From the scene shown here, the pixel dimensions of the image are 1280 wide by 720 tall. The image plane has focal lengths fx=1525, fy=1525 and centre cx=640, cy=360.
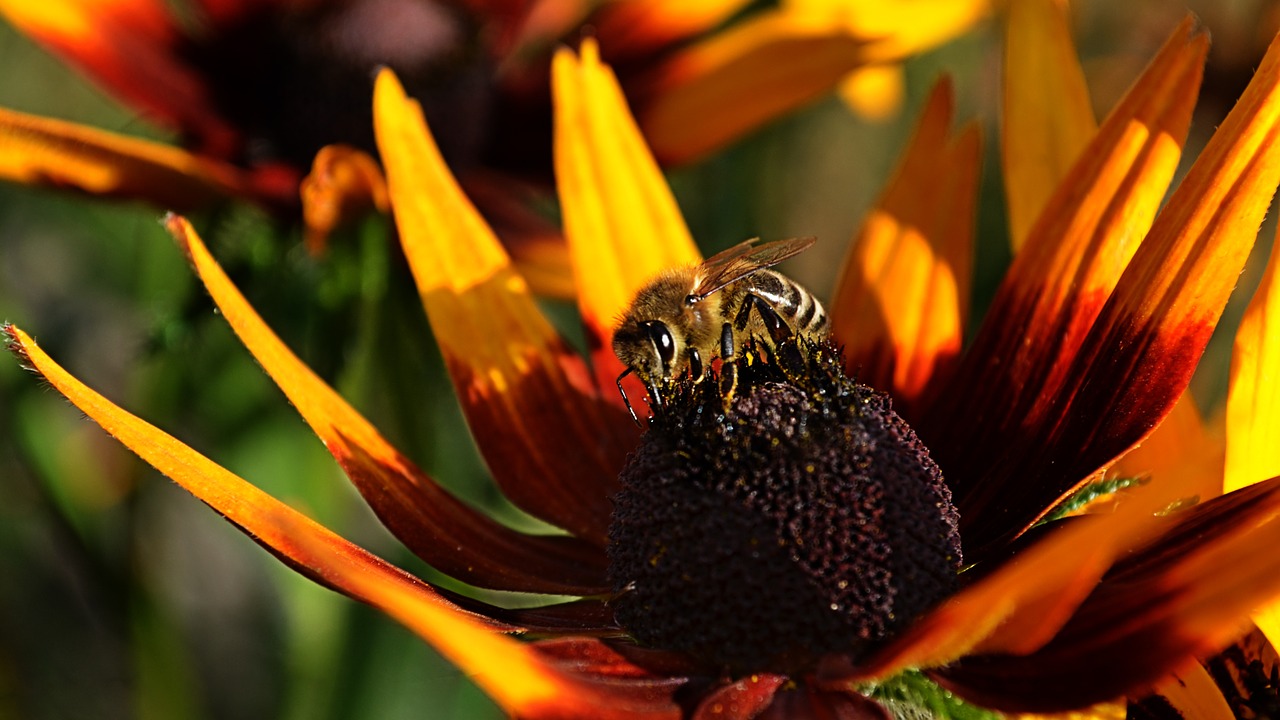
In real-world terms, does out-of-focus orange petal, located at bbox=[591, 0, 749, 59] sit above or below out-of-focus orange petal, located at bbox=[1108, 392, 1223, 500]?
above

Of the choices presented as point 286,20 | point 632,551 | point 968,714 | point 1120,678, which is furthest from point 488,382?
point 286,20

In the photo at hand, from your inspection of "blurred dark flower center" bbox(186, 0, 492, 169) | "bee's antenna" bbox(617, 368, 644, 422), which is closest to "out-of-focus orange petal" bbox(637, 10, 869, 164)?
"blurred dark flower center" bbox(186, 0, 492, 169)

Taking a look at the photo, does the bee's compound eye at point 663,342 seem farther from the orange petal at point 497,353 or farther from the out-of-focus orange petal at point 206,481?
the out-of-focus orange petal at point 206,481

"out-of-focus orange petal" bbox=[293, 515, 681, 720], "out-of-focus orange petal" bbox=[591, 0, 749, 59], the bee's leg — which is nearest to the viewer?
"out-of-focus orange petal" bbox=[293, 515, 681, 720]

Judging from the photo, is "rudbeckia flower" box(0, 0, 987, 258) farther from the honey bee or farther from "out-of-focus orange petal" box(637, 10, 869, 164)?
the honey bee

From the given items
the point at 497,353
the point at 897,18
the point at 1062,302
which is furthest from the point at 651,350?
the point at 897,18

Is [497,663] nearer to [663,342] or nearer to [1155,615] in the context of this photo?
[1155,615]

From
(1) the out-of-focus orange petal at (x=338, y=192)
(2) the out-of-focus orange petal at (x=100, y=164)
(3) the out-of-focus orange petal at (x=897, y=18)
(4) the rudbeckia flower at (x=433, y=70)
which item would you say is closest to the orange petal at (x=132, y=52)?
(4) the rudbeckia flower at (x=433, y=70)
